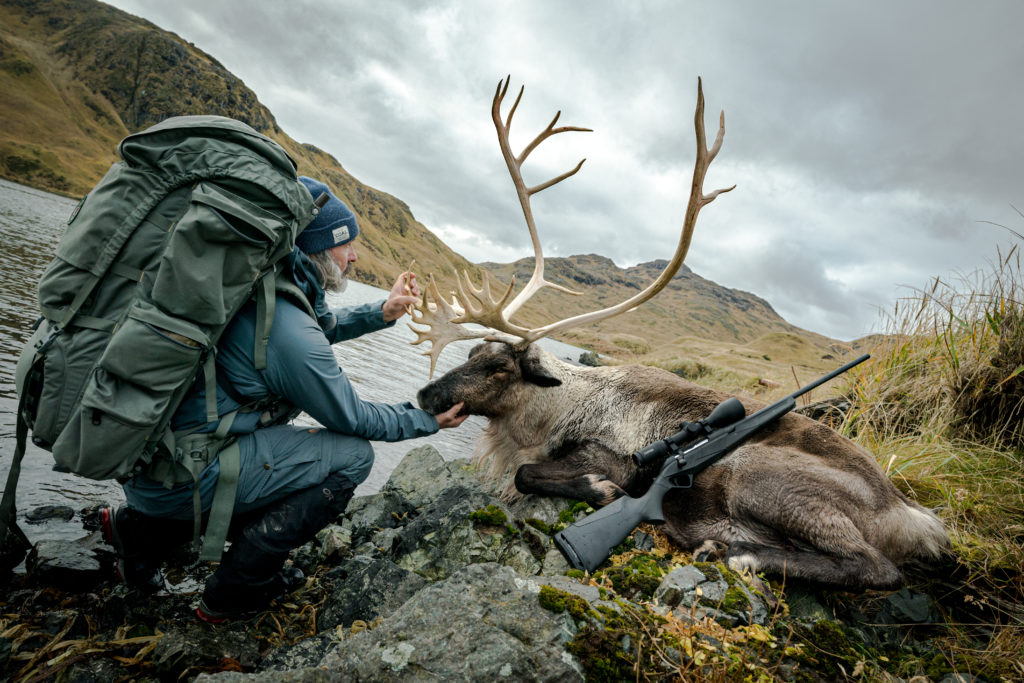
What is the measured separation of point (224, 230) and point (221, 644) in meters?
2.79

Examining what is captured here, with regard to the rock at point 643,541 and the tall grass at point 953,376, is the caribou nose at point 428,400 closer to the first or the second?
the rock at point 643,541

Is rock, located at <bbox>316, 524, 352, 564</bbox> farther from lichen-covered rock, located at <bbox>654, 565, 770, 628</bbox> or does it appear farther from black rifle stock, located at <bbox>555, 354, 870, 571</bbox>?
lichen-covered rock, located at <bbox>654, 565, 770, 628</bbox>

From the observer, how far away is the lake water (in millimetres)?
5152

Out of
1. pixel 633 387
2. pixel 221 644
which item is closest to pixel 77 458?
pixel 221 644

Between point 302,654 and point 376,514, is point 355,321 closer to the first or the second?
point 376,514

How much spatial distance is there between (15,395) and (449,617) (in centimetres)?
796

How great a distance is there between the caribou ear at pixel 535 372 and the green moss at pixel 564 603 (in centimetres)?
327

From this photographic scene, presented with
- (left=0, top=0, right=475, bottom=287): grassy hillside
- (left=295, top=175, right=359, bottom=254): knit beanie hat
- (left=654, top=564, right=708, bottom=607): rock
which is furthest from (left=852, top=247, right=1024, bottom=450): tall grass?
(left=0, top=0, right=475, bottom=287): grassy hillside

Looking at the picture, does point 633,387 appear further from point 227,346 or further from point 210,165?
point 210,165

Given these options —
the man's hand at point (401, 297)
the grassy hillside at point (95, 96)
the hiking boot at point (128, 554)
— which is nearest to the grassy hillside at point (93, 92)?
the grassy hillside at point (95, 96)

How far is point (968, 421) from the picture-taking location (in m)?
5.69

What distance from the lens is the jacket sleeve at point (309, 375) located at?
3.37 metres

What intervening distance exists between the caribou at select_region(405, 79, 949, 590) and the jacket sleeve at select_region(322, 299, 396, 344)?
586 mm

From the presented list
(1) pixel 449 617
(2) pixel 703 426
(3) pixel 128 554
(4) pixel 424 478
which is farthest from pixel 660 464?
(3) pixel 128 554
